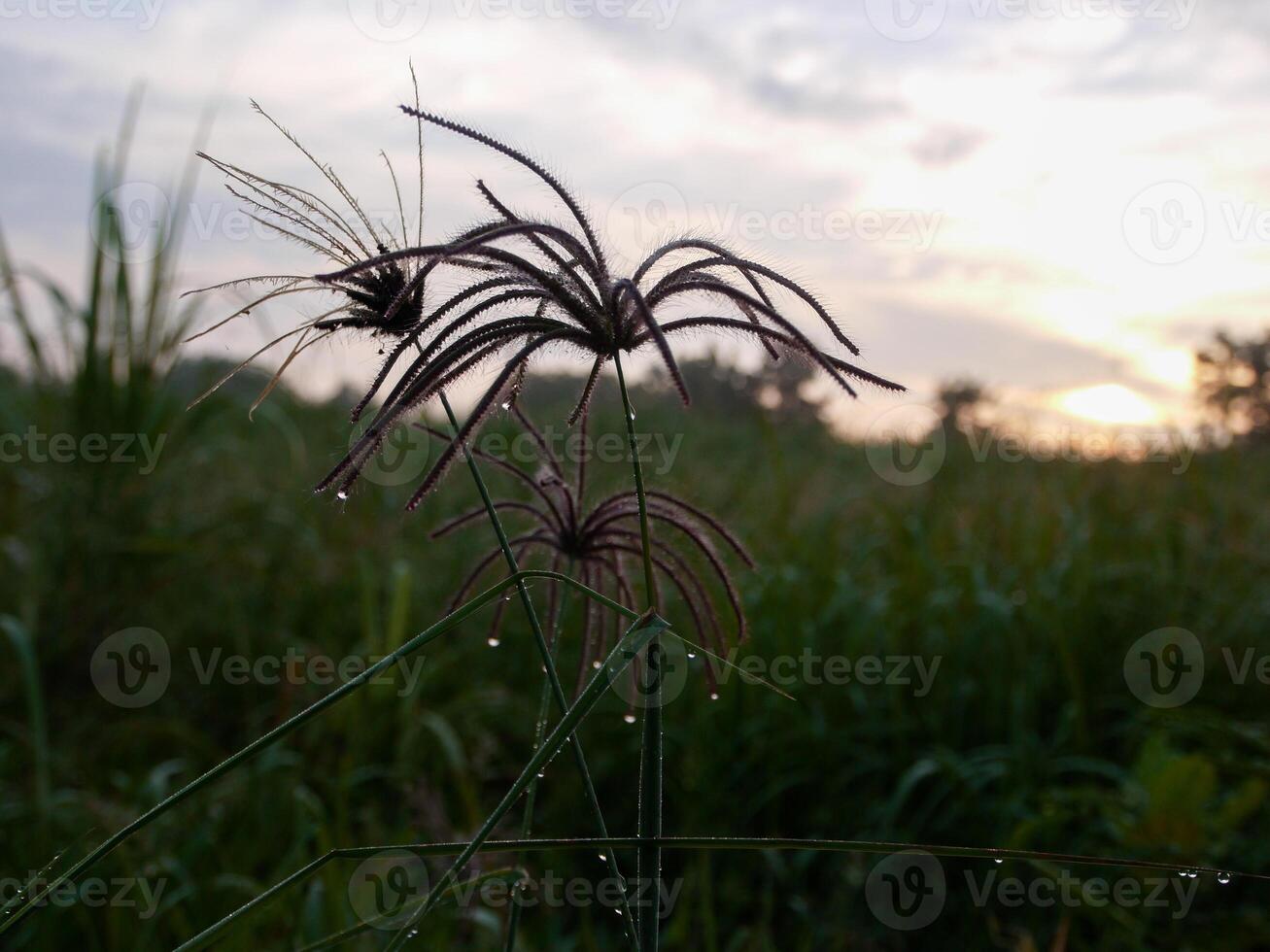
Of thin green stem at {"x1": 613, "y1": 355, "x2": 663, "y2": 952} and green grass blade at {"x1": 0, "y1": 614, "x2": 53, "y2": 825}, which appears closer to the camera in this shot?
thin green stem at {"x1": 613, "y1": 355, "x2": 663, "y2": 952}

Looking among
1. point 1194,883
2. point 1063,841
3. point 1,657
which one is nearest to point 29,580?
point 1,657

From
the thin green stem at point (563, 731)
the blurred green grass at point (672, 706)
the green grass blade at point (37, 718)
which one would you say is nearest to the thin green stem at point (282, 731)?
the thin green stem at point (563, 731)

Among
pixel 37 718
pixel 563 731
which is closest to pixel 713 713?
pixel 37 718

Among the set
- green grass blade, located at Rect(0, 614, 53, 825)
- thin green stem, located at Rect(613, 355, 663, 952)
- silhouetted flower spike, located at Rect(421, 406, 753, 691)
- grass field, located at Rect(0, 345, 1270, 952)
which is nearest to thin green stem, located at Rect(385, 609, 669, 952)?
thin green stem, located at Rect(613, 355, 663, 952)

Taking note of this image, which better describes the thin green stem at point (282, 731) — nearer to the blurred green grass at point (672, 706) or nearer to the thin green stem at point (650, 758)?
the thin green stem at point (650, 758)

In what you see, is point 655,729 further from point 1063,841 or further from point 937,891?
point 1063,841

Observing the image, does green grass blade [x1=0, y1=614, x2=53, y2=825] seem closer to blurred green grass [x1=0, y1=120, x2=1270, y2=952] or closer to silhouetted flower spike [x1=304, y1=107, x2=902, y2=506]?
blurred green grass [x1=0, y1=120, x2=1270, y2=952]

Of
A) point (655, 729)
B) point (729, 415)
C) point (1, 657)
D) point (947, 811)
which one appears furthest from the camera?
point (729, 415)
